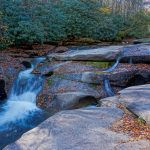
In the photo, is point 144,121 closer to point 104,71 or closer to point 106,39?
point 104,71

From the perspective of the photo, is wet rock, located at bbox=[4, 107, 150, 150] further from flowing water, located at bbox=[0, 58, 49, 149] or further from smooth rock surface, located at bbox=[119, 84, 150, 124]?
flowing water, located at bbox=[0, 58, 49, 149]

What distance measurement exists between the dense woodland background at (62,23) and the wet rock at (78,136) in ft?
26.9

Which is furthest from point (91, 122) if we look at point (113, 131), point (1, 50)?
point (1, 50)

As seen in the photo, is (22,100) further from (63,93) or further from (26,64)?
(26,64)

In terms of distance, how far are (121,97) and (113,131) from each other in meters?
2.79

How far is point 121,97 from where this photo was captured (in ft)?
33.1

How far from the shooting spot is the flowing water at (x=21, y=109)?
9.72m

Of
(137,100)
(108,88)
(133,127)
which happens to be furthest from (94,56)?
(133,127)

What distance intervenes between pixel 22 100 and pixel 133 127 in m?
5.95

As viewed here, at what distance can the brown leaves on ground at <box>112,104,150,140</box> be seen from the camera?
23.7 feet

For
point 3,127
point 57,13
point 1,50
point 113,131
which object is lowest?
point 3,127

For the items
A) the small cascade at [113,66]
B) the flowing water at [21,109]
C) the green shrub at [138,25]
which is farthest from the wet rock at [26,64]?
the green shrub at [138,25]

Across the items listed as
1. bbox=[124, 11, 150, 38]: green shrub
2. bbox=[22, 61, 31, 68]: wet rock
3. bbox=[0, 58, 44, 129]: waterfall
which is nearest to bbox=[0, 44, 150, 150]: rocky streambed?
bbox=[0, 58, 44, 129]: waterfall

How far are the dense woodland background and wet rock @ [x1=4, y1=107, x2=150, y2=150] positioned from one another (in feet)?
26.9
